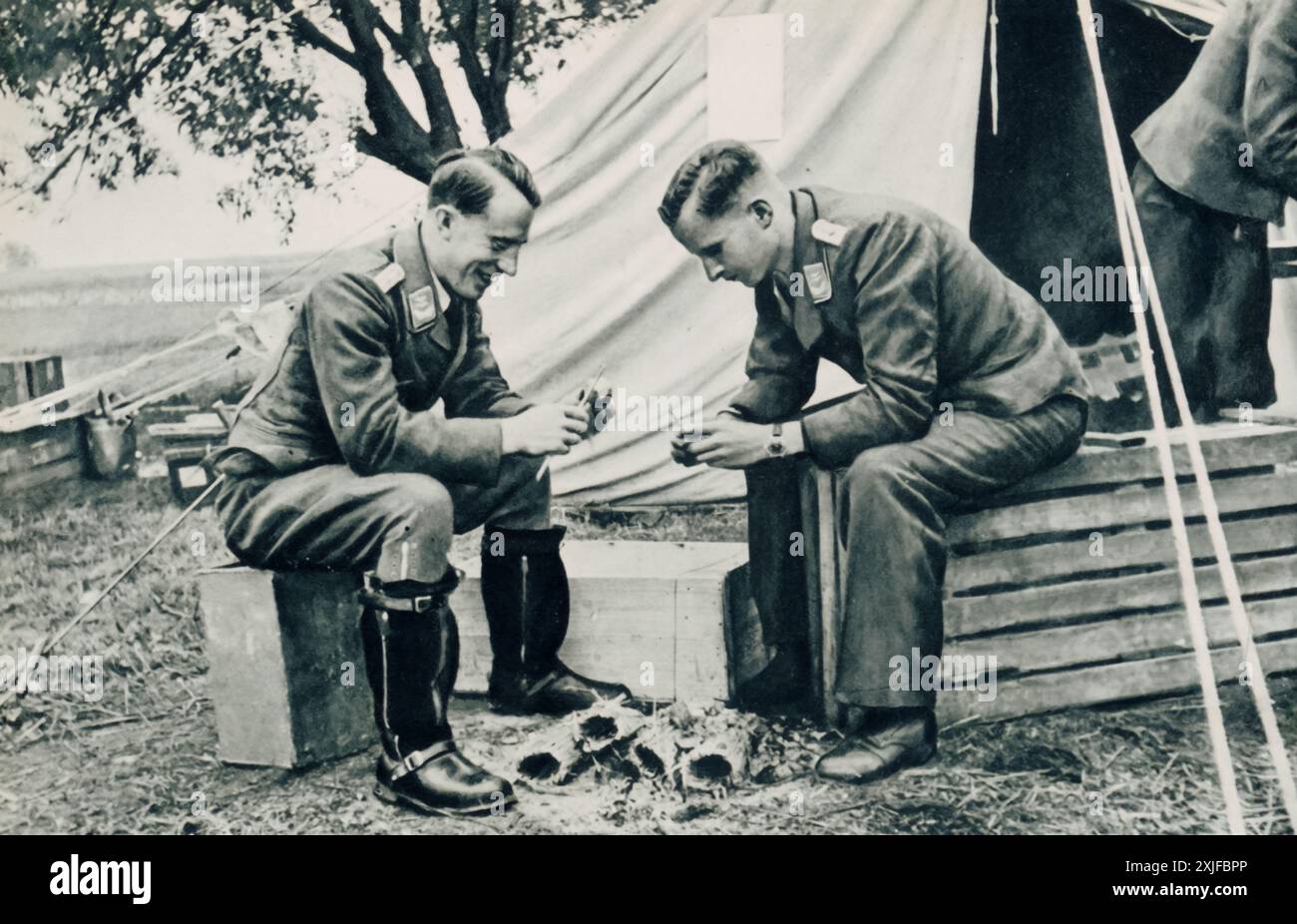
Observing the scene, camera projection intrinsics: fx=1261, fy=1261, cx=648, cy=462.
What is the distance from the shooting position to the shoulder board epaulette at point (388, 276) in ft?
9.98

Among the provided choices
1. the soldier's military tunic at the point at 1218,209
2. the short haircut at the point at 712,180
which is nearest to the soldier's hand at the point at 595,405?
the short haircut at the point at 712,180

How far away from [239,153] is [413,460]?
1086 millimetres

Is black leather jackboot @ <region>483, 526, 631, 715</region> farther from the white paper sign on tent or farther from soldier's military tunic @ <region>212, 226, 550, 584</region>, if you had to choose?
the white paper sign on tent

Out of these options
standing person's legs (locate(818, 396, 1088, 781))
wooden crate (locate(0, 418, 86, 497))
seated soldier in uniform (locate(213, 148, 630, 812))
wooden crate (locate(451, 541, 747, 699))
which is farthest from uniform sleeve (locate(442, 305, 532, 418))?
wooden crate (locate(0, 418, 86, 497))

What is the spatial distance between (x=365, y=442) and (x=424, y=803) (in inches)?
35.6

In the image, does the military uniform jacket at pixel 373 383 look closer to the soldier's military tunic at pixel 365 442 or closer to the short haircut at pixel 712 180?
the soldier's military tunic at pixel 365 442

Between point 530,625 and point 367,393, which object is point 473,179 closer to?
point 367,393

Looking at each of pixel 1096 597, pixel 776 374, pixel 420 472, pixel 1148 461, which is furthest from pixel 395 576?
pixel 1148 461

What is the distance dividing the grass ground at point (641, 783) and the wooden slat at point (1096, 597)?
0.26m

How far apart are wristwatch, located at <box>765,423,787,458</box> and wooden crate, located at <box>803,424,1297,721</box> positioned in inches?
3.8

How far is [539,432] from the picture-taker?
10.2 ft

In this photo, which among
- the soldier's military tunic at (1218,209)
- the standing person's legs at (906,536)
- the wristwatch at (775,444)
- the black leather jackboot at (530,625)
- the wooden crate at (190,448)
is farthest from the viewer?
the wooden crate at (190,448)

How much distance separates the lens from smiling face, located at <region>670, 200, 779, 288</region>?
3.11 meters

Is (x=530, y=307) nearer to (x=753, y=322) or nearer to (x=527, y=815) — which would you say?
(x=753, y=322)
